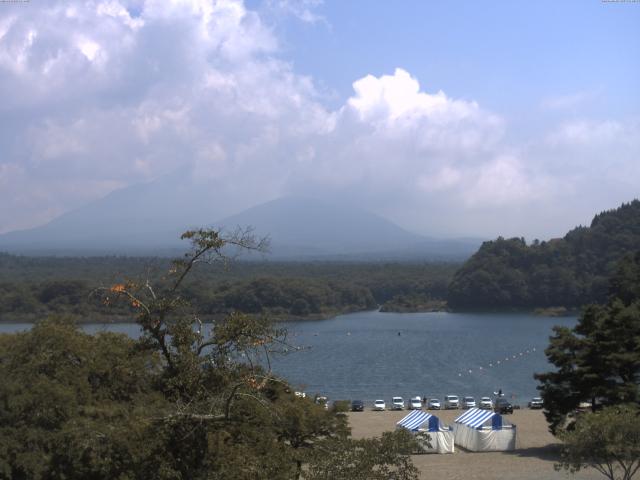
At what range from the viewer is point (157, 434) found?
15.6 feet

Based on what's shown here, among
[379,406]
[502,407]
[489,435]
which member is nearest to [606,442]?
[489,435]

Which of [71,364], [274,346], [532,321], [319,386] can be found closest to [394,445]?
[274,346]

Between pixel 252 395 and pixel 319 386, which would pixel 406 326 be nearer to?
pixel 319 386

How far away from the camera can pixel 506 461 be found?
13242 mm

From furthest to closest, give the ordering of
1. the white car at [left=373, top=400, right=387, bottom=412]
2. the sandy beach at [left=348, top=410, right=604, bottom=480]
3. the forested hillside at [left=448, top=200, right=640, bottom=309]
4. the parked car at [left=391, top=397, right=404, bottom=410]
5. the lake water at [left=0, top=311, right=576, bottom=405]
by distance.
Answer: the forested hillside at [left=448, top=200, right=640, bottom=309] → the lake water at [left=0, top=311, right=576, bottom=405] → the parked car at [left=391, top=397, right=404, bottom=410] → the white car at [left=373, top=400, right=387, bottom=412] → the sandy beach at [left=348, top=410, right=604, bottom=480]

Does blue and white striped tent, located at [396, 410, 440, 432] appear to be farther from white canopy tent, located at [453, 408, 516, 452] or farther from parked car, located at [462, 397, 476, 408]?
parked car, located at [462, 397, 476, 408]

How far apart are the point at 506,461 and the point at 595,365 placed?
211cm

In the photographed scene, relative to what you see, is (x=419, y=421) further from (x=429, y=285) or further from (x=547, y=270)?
(x=429, y=285)

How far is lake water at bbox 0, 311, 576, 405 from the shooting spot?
25.7 m

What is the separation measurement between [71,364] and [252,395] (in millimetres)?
5655

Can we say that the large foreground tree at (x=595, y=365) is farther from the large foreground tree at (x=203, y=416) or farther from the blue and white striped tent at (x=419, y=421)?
the large foreground tree at (x=203, y=416)

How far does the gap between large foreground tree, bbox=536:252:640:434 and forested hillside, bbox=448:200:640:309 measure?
3764cm

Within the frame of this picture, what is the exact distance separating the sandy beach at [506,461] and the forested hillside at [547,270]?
35.9 meters

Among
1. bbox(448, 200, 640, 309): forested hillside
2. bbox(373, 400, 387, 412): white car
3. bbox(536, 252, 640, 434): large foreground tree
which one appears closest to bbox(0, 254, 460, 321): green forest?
bbox(448, 200, 640, 309): forested hillside
